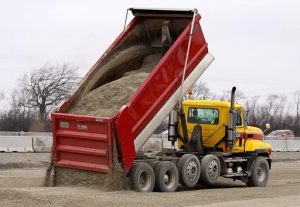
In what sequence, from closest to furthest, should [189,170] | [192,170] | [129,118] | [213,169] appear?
[129,118] → [189,170] → [192,170] → [213,169]

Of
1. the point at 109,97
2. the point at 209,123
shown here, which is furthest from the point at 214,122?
the point at 109,97

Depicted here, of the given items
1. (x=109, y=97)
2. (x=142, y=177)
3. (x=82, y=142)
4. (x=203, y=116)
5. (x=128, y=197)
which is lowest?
(x=128, y=197)

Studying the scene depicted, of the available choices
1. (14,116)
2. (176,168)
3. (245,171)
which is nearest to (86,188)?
(176,168)

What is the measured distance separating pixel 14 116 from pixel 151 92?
176 ft

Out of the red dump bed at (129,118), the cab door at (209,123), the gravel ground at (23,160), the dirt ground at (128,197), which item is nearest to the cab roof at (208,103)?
the cab door at (209,123)

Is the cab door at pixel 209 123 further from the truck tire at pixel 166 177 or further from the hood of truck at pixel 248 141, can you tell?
the truck tire at pixel 166 177

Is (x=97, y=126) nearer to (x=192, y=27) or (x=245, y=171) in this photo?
(x=192, y=27)

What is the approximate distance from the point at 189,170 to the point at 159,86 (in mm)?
2530

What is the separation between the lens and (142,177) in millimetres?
13586

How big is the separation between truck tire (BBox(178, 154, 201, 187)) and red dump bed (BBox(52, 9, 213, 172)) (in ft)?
4.61

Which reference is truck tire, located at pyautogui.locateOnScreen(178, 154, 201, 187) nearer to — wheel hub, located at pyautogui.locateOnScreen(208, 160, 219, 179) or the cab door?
wheel hub, located at pyautogui.locateOnScreen(208, 160, 219, 179)

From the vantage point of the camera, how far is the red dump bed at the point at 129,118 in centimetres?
1279

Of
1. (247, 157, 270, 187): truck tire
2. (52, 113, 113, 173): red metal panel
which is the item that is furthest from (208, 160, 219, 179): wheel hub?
(52, 113, 113, 173): red metal panel

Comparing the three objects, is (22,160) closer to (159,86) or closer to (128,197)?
(159,86)
